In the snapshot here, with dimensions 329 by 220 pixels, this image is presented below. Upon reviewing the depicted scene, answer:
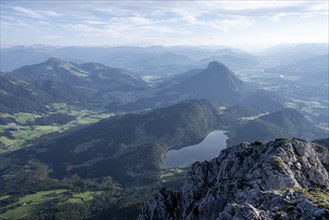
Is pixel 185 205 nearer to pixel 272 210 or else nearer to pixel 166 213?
pixel 166 213

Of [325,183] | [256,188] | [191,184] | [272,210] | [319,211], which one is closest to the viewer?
[319,211]

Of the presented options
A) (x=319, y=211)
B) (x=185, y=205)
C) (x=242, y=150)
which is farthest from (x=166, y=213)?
(x=319, y=211)

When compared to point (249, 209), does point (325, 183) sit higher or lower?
lower

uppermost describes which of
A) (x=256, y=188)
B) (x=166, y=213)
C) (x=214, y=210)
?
(x=256, y=188)

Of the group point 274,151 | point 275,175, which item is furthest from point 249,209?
point 274,151

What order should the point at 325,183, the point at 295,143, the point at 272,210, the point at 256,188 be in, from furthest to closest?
the point at 295,143, the point at 325,183, the point at 256,188, the point at 272,210

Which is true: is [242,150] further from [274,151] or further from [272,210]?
[272,210]

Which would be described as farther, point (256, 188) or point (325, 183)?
point (325, 183)
